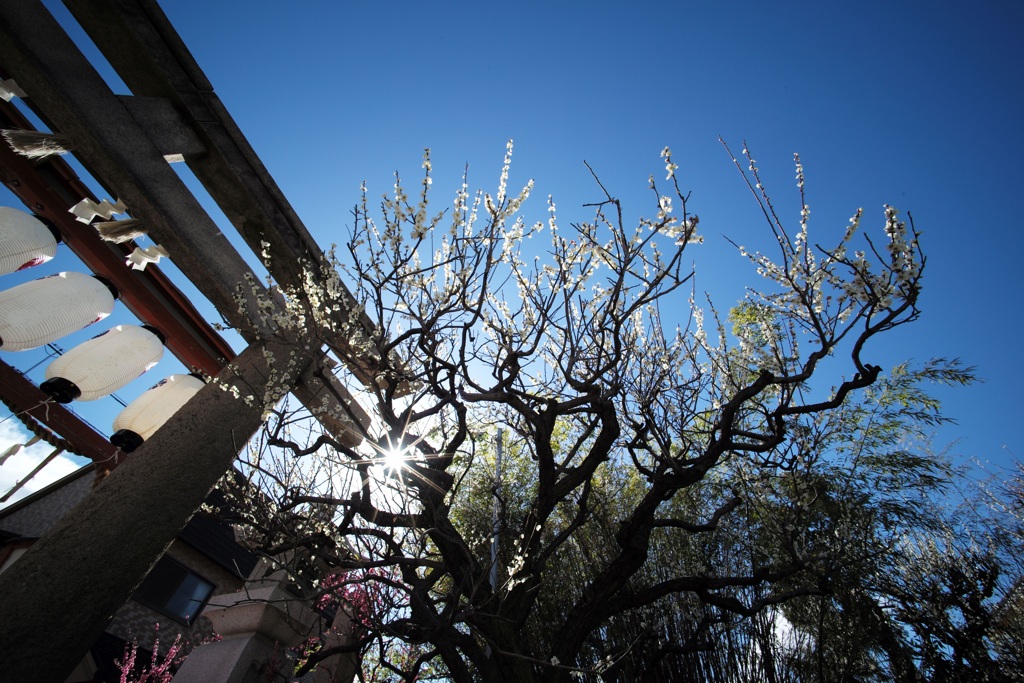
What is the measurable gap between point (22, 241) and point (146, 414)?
61.9 inches

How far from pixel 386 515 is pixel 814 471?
430 cm

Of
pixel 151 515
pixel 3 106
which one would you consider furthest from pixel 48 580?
pixel 3 106

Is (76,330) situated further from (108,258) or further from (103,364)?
(108,258)

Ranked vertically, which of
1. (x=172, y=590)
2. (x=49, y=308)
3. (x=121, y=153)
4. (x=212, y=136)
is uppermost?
(x=212, y=136)

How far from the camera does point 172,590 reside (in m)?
10.1

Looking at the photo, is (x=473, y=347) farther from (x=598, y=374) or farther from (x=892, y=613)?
(x=892, y=613)

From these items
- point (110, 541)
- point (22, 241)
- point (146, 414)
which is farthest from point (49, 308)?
point (110, 541)

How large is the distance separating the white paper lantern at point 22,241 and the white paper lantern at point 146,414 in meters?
1.31

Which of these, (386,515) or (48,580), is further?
(386,515)

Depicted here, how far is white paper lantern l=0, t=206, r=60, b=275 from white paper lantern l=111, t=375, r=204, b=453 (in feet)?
4.31

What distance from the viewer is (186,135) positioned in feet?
12.3

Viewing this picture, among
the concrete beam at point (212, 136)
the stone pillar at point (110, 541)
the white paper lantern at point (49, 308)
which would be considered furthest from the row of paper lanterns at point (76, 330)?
the concrete beam at point (212, 136)

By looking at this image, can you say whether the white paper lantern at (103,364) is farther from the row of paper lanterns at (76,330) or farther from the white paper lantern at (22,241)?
the white paper lantern at (22,241)

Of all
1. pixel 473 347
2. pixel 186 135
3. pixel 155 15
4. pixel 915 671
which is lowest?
pixel 915 671
